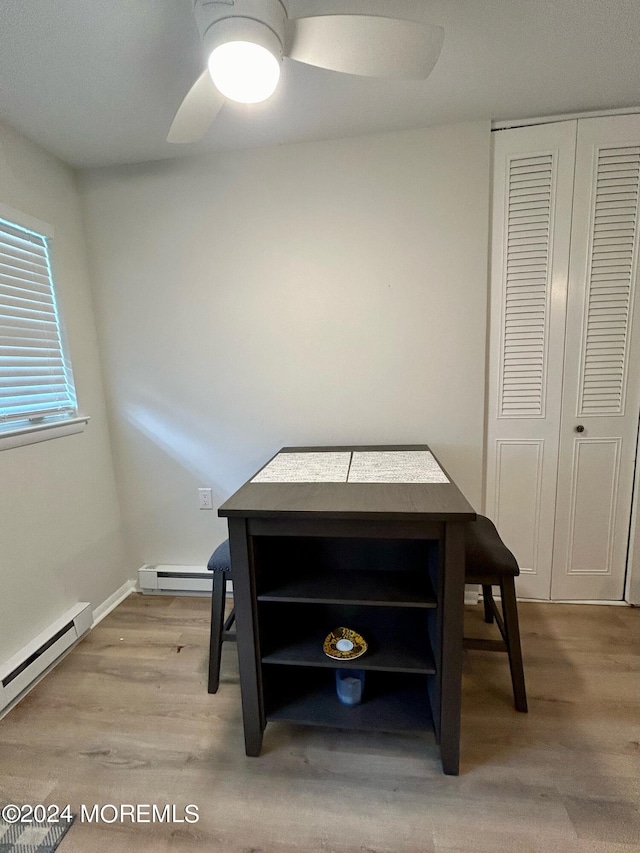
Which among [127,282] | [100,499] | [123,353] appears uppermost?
[127,282]

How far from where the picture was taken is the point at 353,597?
1142 mm

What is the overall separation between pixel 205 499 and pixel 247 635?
42.7 inches

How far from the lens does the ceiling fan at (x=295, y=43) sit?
3.03ft

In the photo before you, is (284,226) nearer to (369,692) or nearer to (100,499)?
(100,499)

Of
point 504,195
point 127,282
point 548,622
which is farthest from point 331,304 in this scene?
point 548,622

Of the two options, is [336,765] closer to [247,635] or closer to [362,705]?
[362,705]

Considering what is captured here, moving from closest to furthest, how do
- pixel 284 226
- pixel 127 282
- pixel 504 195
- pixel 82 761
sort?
1. pixel 82 761
2. pixel 504 195
3. pixel 284 226
4. pixel 127 282

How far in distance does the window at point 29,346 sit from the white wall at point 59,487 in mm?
60

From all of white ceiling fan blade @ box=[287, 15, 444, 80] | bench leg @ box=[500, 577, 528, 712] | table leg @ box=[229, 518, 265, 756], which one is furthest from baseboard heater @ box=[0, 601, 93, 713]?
white ceiling fan blade @ box=[287, 15, 444, 80]

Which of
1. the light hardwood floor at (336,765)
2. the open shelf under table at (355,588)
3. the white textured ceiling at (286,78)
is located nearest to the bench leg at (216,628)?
the light hardwood floor at (336,765)

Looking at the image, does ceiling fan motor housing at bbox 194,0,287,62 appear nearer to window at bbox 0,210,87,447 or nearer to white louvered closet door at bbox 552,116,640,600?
window at bbox 0,210,87,447

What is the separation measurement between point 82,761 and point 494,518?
1.94 metres

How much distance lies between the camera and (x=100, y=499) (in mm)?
2070

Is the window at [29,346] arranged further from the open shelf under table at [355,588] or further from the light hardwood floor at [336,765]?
the open shelf under table at [355,588]
